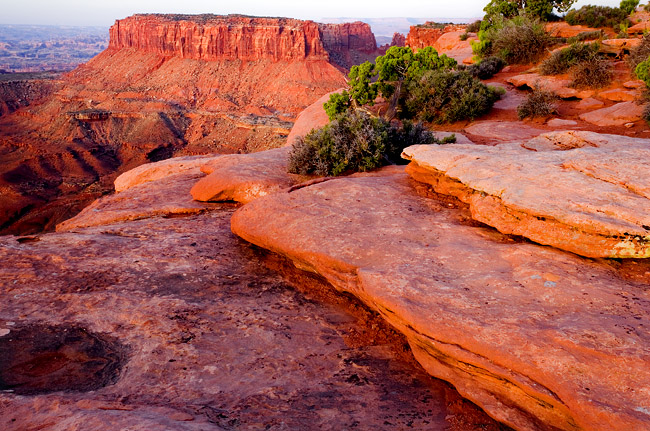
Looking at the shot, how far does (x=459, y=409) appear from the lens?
3348 millimetres

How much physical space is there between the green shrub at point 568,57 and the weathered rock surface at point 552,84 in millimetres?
→ 363

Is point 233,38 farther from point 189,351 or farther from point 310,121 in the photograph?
point 189,351

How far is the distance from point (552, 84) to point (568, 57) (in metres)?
1.57

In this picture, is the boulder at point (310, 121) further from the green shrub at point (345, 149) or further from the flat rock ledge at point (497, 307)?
the flat rock ledge at point (497, 307)

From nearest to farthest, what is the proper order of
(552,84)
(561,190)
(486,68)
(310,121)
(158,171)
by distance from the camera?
(561,190)
(158,171)
(552,84)
(310,121)
(486,68)

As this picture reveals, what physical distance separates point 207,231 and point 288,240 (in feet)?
6.86

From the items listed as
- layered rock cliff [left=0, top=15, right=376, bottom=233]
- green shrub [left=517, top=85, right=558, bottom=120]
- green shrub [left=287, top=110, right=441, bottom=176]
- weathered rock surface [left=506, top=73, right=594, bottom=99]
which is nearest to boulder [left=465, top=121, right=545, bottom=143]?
green shrub [left=517, top=85, right=558, bottom=120]

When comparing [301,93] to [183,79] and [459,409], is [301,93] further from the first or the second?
[459,409]

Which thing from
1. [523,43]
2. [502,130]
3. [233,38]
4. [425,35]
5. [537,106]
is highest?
[233,38]

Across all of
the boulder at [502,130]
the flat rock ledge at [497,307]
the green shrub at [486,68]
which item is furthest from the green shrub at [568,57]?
the flat rock ledge at [497,307]

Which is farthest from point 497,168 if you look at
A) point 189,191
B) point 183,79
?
point 183,79

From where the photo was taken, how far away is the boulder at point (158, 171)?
11836mm

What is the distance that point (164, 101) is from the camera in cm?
6072

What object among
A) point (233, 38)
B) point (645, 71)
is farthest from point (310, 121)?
point (233, 38)
